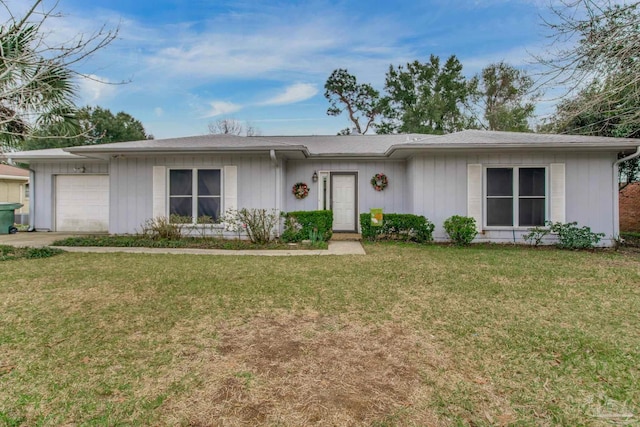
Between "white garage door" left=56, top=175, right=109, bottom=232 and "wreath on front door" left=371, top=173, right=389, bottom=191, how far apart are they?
28.6ft

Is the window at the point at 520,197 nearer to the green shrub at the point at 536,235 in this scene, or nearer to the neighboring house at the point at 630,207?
the green shrub at the point at 536,235

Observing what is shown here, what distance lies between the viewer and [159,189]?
928cm

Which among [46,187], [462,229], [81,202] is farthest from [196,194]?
[462,229]

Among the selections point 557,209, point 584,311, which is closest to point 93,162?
point 584,311

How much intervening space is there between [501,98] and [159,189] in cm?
2197

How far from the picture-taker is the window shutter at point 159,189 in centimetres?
928

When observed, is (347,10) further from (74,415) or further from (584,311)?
(74,415)

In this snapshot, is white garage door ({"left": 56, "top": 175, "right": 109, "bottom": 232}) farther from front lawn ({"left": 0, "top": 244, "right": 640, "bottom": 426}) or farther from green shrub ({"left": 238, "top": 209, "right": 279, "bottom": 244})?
front lawn ({"left": 0, "top": 244, "right": 640, "bottom": 426})

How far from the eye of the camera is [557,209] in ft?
28.2

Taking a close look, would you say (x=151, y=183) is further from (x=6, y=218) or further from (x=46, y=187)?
(x=6, y=218)

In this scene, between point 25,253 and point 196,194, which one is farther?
point 196,194

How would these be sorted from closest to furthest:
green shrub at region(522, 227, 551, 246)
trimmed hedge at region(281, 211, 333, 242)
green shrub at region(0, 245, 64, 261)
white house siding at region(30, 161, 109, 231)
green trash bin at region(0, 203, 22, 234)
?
green shrub at region(0, 245, 64, 261)
green shrub at region(522, 227, 551, 246)
trimmed hedge at region(281, 211, 333, 242)
green trash bin at region(0, 203, 22, 234)
white house siding at region(30, 161, 109, 231)

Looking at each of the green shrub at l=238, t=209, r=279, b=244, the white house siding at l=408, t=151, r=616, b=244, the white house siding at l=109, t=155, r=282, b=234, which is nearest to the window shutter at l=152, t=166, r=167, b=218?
the white house siding at l=109, t=155, r=282, b=234

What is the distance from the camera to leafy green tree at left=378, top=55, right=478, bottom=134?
21.7 m
